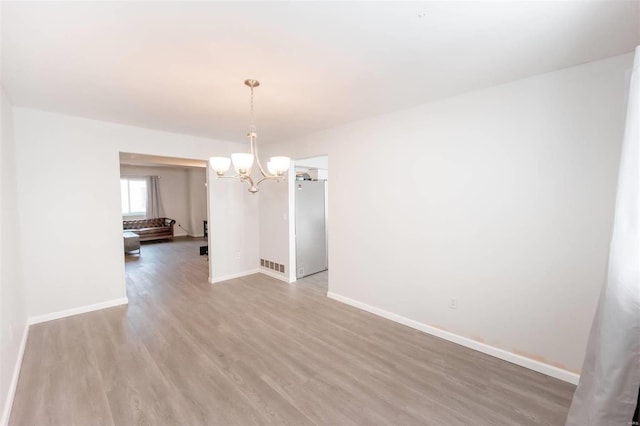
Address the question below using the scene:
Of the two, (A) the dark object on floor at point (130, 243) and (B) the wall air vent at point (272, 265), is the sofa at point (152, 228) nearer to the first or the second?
(A) the dark object on floor at point (130, 243)

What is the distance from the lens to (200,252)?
23.0 ft

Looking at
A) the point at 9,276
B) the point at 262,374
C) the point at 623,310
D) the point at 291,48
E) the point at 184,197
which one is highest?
the point at 291,48

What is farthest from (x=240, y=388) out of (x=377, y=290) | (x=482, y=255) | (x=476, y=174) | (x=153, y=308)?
(x=476, y=174)

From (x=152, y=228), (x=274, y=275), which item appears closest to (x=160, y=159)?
(x=152, y=228)

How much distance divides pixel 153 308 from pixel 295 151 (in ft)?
10.2

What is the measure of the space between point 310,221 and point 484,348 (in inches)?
128

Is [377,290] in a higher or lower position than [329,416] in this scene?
higher

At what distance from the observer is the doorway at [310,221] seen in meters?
4.84

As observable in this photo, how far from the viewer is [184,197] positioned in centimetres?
1009

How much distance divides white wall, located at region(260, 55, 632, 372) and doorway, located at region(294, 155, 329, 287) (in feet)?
4.68

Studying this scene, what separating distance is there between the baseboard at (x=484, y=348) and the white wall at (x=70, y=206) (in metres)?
3.60

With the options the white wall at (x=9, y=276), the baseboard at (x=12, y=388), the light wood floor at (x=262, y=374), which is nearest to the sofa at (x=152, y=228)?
the light wood floor at (x=262, y=374)

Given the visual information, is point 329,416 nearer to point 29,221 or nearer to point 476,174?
point 476,174

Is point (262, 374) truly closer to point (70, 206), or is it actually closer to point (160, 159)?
point (70, 206)
